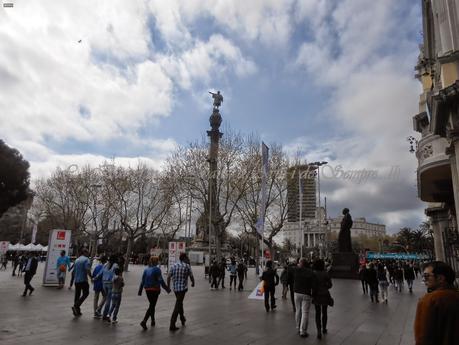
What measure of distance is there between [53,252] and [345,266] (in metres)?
24.1

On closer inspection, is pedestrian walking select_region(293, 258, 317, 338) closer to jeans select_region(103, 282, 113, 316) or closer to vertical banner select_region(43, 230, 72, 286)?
jeans select_region(103, 282, 113, 316)

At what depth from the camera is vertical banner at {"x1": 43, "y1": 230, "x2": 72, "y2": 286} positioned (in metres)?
19.2

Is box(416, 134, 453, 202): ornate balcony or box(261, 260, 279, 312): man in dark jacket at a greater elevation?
box(416, 134, 453, 202): ornate balcony

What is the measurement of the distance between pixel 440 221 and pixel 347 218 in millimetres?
7585

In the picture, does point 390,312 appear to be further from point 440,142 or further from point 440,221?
point 440,221

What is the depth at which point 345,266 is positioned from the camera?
3238 cm

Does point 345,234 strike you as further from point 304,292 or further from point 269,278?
point 304,292

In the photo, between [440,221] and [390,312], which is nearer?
[390,312]

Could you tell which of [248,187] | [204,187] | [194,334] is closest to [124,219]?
[204,187]

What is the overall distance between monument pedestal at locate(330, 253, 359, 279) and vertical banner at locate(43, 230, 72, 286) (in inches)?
890

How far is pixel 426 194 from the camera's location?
22.0 m

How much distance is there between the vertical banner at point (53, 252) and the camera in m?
19.2

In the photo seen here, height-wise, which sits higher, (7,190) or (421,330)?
(7,190)

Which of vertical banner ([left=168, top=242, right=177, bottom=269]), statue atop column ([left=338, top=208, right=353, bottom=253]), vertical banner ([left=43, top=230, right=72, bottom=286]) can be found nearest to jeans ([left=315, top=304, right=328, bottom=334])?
vertical banner ([left=43, top=230, right=72, bottom=286])
